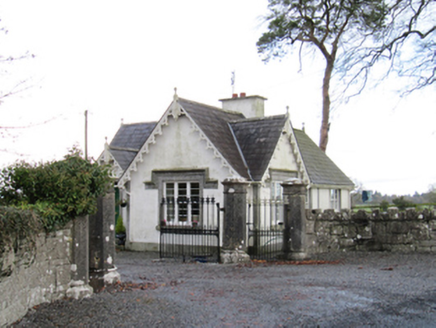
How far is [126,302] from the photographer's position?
8.48 metres

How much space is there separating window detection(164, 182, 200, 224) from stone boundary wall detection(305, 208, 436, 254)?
14.7ft

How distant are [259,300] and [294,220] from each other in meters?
6.86

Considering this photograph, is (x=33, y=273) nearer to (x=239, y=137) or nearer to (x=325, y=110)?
(x=239, y=137)

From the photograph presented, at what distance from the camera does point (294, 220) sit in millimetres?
15445

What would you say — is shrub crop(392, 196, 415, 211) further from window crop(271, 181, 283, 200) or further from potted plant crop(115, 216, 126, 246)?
potted plant crop(115, 216, 126, 246)

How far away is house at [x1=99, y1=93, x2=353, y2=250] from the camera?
18438 millimetres

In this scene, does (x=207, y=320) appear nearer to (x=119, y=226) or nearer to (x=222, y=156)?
(x=222, y=156)

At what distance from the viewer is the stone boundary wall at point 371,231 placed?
1566 cm

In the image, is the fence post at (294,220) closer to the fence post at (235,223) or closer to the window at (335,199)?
the fence post at (235,223)

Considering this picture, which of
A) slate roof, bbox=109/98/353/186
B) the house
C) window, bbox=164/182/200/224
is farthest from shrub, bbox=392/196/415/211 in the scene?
window, bbox=164/182/200/224

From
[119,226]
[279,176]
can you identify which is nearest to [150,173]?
[119,226]

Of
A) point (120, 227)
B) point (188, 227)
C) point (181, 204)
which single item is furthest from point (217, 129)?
point (120, 227)

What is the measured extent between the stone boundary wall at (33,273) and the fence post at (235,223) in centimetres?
658

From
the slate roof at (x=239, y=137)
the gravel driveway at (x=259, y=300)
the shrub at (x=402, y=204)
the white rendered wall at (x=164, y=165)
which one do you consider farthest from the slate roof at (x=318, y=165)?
the gravel driveway at (x=259, y=300)
